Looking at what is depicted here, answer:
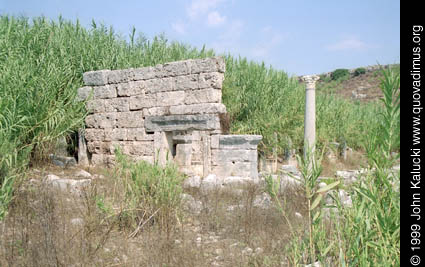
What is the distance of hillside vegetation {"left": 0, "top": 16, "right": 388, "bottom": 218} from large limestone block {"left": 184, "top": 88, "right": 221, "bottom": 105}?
8.67ft

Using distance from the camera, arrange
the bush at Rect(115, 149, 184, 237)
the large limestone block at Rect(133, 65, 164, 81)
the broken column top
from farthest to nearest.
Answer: the large limestone block at Rect(133, 65, 164, 81)
the broken column top
the bush at Rect(115, 149, 184, 237)

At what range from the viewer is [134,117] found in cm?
843

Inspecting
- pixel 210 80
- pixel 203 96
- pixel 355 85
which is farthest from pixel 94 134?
pixel 355 85

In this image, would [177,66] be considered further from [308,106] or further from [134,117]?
[308,106]

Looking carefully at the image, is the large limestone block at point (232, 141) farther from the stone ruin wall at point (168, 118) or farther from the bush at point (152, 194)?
the bush at point (152, 194)

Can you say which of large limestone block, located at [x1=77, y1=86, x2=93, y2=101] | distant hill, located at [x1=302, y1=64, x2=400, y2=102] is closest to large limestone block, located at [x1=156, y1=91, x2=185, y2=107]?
large limestone block, located at [x1=77, y1=86, x2=93, y2=101]

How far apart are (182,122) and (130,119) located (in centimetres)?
148

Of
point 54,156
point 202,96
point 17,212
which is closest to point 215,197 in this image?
point 202,96

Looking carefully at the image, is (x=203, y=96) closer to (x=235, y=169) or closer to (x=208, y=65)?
(x=208, y=65)

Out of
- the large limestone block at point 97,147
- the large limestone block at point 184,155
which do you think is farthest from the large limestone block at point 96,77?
the large limestone block at point 184,155

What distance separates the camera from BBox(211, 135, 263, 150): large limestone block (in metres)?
8.23

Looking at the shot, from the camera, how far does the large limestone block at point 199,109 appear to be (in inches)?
293

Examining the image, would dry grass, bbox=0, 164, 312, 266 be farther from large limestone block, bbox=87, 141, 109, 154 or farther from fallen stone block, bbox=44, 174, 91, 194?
large limestone block, bbox=87, 141, 109, 154
